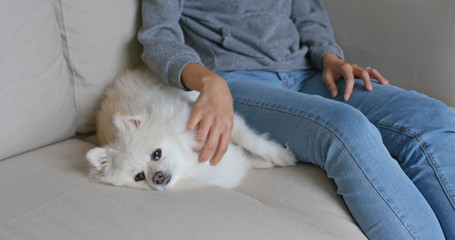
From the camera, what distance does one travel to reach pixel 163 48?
58.2 inches

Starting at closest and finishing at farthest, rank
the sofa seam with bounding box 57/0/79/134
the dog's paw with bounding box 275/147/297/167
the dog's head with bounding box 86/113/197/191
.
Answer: the dog's head with bounding box 86/113/197/191, the dog's paw with bounding box 275/147/297/167, the sofa seam with bounding box 57/0/79/134

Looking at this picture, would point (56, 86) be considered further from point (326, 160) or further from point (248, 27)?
point (326, 160)

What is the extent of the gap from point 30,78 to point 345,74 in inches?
46.6

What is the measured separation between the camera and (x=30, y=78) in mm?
1429

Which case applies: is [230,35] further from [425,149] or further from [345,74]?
[425,149]

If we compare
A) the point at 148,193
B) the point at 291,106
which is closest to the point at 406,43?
the point at 291,106

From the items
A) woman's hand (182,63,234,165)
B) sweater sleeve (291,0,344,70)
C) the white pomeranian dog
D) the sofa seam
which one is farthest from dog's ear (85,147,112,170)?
sweater sleeve (291,0,344,70)

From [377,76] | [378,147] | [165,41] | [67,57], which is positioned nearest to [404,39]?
[377,76]

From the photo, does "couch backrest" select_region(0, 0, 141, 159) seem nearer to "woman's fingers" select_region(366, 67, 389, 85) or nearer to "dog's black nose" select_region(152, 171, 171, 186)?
"dog's black nose" select_region(152, 171, 171, 186)

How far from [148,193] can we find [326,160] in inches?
21.8

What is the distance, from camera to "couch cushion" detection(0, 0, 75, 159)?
1.36 meters

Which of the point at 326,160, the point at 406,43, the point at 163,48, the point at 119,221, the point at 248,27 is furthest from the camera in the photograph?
the point at 406,43

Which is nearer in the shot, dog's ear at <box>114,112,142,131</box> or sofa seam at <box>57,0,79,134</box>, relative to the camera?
dog's ear at <box>114,112,142,131</box>

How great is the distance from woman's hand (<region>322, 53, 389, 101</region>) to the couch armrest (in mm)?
342
